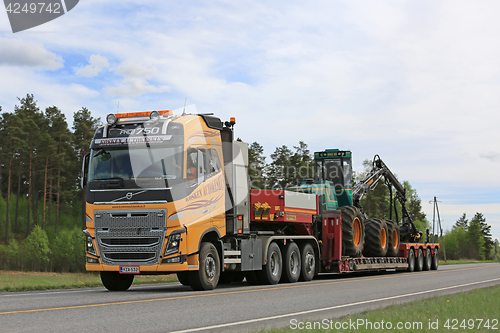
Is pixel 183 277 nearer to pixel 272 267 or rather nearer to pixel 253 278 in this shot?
pixel 253 278

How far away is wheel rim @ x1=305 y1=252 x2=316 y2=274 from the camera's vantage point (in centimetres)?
1811

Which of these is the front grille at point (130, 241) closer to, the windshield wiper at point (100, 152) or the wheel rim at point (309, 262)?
the windshield wiper at point (100, 152)

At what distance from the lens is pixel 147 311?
8.91 meters

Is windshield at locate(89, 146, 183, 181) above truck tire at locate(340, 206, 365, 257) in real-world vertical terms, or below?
above

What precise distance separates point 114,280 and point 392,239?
1473 cm

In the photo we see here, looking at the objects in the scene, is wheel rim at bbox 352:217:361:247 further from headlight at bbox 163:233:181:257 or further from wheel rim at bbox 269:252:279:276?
headlight at bbox 163:233:181:257

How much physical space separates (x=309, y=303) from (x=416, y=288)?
18.7 feet

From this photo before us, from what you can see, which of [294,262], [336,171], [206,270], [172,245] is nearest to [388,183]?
[336,171]

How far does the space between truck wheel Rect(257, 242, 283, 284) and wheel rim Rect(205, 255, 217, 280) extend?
Result: 9.26 ft

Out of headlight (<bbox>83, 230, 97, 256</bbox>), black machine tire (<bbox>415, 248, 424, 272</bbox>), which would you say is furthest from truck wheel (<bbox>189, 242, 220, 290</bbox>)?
black machine tire (<bbox>415, 248, 424, 272</bbox>)

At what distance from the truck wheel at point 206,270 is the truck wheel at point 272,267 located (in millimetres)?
2746

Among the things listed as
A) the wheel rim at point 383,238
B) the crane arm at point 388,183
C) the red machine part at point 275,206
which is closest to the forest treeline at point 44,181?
the crane arm at point 388,183

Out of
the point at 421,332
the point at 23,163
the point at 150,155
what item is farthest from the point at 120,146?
the point at 23,163

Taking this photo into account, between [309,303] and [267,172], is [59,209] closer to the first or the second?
[267,172]
